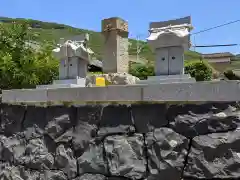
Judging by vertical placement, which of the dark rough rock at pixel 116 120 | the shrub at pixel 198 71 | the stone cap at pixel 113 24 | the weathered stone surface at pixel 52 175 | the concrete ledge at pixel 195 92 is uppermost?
the stone cap at pixel 113 24

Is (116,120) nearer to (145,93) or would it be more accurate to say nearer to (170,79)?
(145,93)

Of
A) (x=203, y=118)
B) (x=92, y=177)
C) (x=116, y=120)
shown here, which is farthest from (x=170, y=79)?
(x=92, y=177)

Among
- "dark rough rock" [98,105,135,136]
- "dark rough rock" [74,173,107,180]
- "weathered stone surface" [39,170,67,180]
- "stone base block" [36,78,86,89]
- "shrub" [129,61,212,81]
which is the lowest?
"weathered stone surface" [39,170,67,180]

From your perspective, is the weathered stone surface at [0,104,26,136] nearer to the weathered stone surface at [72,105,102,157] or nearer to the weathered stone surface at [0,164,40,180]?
the weathered stone surface at [0,164,40,180]

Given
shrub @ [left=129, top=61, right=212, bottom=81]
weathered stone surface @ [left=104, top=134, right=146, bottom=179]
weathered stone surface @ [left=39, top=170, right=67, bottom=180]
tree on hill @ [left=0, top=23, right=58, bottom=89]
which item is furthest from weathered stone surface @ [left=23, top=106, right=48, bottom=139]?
shrub @ [left=129, top=61, right=212, bottom=81]

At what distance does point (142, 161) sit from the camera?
368cm

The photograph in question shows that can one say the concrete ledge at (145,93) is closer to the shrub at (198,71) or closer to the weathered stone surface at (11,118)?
the weathered stone surface at (11,118)

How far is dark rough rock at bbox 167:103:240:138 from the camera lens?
3.20m

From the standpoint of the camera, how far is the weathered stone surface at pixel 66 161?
4203 mm

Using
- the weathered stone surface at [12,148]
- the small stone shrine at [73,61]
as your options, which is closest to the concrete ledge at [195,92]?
the small stone shrine at [73,61]

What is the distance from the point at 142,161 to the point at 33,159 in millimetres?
1761

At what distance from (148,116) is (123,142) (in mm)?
425

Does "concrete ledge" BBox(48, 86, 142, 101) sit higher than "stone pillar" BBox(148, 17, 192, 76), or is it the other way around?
"stone pillar" BBox(148, 17, 192, 76)

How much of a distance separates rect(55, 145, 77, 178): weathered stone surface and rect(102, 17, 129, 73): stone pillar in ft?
15.7
